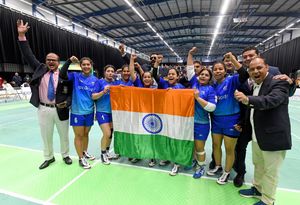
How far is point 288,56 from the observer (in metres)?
19.4

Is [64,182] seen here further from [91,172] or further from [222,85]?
[222,85]

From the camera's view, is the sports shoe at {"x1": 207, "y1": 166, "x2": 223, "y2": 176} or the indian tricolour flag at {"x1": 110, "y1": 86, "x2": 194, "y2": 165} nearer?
the indian tricolour flag at {"x1": 110, "y1": 86, "x2": 194, "y2": 165}

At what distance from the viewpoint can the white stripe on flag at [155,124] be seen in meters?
2.84

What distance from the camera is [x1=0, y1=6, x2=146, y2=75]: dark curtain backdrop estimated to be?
10491mm

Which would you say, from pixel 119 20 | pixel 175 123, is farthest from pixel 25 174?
pixel 119 20

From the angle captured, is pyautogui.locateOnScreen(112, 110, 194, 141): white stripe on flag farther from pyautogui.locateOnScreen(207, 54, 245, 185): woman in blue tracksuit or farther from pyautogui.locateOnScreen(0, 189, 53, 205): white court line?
pyautogui.locateOnScreen(0, 189, 53, 205): white court line

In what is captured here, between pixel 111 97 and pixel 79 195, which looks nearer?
pixel 79 195

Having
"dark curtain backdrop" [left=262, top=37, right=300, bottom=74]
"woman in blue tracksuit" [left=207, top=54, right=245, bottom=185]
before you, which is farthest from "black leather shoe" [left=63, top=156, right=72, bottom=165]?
"dark curtain backdrop" [left=262, top=37, right=300, bottom=74]

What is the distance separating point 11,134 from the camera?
5.13m

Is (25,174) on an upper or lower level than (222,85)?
lower

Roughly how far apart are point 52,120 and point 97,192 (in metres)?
1.40

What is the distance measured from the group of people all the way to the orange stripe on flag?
0.42 ft

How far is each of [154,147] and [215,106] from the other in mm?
1170

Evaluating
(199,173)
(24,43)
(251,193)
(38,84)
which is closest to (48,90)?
(38,84)
